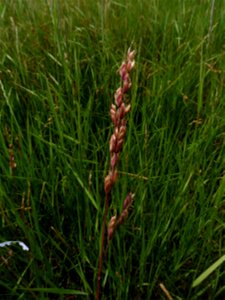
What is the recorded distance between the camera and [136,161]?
115 centimetres

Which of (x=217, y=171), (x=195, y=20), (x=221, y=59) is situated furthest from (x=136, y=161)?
(x=195, y=20)

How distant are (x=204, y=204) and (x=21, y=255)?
39 cm

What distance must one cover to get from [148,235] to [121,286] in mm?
137

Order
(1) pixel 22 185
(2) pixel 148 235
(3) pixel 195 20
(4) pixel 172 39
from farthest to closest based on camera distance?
1. (3) pixel 195 20
2. (4) pixel 172 39
3. (1) pixel 22 185
4. (2) pixel 148 235

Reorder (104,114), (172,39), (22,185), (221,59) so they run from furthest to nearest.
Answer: (172,39), (221,59), (104,114), (22,185)

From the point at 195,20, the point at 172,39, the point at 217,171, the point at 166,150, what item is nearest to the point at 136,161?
the point at 166,150

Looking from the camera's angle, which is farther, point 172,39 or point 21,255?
point 172,39

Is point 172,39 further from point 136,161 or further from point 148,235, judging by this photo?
point 148,235

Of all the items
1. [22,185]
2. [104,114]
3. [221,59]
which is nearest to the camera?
[22,185]

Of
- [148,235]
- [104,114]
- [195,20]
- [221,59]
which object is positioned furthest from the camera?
[195,20]

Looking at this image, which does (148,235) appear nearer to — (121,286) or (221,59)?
(121,286)

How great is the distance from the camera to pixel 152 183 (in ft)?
3.46

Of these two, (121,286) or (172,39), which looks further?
(172,39)

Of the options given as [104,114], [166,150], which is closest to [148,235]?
[166,150]
